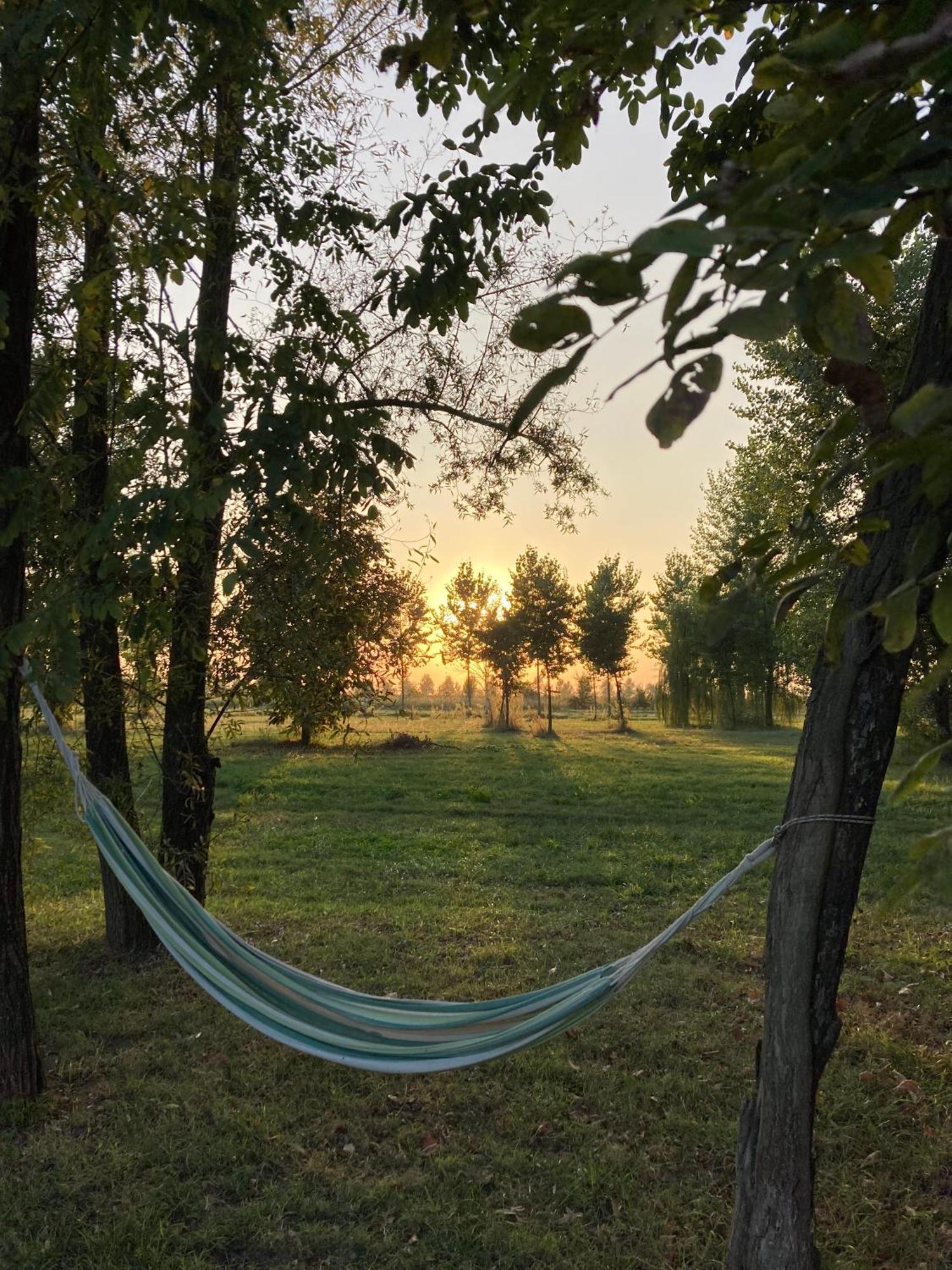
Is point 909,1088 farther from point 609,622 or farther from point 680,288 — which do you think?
point 609,622

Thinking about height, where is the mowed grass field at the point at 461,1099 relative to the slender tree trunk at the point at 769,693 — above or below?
below

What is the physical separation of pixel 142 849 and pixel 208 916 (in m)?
0.29

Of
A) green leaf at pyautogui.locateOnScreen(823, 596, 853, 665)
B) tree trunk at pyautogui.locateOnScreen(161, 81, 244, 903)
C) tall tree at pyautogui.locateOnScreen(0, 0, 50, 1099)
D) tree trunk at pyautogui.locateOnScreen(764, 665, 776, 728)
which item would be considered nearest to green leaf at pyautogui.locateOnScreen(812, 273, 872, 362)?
green leaf at pyautogui.locateOnScreen(823, 596, 853, 665)

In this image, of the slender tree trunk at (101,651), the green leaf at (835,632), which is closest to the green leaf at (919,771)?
the green leaf at (835,632)

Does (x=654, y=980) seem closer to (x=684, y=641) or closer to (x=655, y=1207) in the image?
(x=655, y=1207)

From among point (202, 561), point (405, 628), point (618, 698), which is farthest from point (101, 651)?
point (618, 698)

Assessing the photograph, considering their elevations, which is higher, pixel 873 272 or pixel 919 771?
pixel 873 272

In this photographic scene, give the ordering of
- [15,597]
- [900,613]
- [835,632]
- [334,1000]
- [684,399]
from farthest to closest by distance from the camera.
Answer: [15,597]
[334,1000]
[835,632]
[900,613]
[684,399]

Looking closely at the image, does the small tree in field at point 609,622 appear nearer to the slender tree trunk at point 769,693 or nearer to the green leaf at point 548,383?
the slender tree trunk at point 769,693

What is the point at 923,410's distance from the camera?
55 cm

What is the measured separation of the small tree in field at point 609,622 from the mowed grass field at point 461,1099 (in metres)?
14.6

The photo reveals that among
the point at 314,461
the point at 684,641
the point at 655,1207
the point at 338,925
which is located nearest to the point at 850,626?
the point at 314,461

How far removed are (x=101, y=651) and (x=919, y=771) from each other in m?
3.78

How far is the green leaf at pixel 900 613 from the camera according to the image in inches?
28.6
